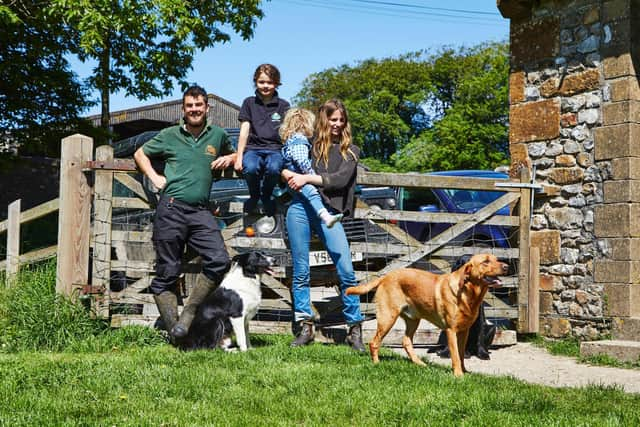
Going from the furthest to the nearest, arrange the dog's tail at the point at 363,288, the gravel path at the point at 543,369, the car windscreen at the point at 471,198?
the car windscreen at the point at 471,198
the dog's tail at the point at 363,288
the gravel path at the point at 543,369

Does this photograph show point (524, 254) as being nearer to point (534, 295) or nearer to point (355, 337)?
point (534, 295)

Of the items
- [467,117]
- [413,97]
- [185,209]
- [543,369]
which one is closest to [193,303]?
[185,209]

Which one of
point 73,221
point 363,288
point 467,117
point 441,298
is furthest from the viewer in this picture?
point 467,117

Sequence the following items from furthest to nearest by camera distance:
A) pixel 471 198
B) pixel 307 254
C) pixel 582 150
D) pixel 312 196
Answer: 1. pixel 471 198
2. pixel 582 150
3. pixel 307 254
4. pixel 312 196

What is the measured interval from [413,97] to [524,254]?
38.5 m

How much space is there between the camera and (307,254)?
651cm

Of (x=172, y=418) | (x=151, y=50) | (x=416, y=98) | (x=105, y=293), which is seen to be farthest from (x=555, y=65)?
(x=416, y=98)

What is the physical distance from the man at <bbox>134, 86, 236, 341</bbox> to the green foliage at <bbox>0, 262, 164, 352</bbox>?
535 mm

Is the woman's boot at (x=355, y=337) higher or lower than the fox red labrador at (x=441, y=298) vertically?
lower

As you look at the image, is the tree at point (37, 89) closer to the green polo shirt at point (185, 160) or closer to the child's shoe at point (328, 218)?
the green polo shirt at point (185, 160)

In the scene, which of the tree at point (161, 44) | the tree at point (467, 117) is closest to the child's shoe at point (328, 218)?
the tree at point (161, 44)

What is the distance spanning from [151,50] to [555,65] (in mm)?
10237

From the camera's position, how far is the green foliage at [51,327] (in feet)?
20.6

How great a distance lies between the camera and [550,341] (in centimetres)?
775
